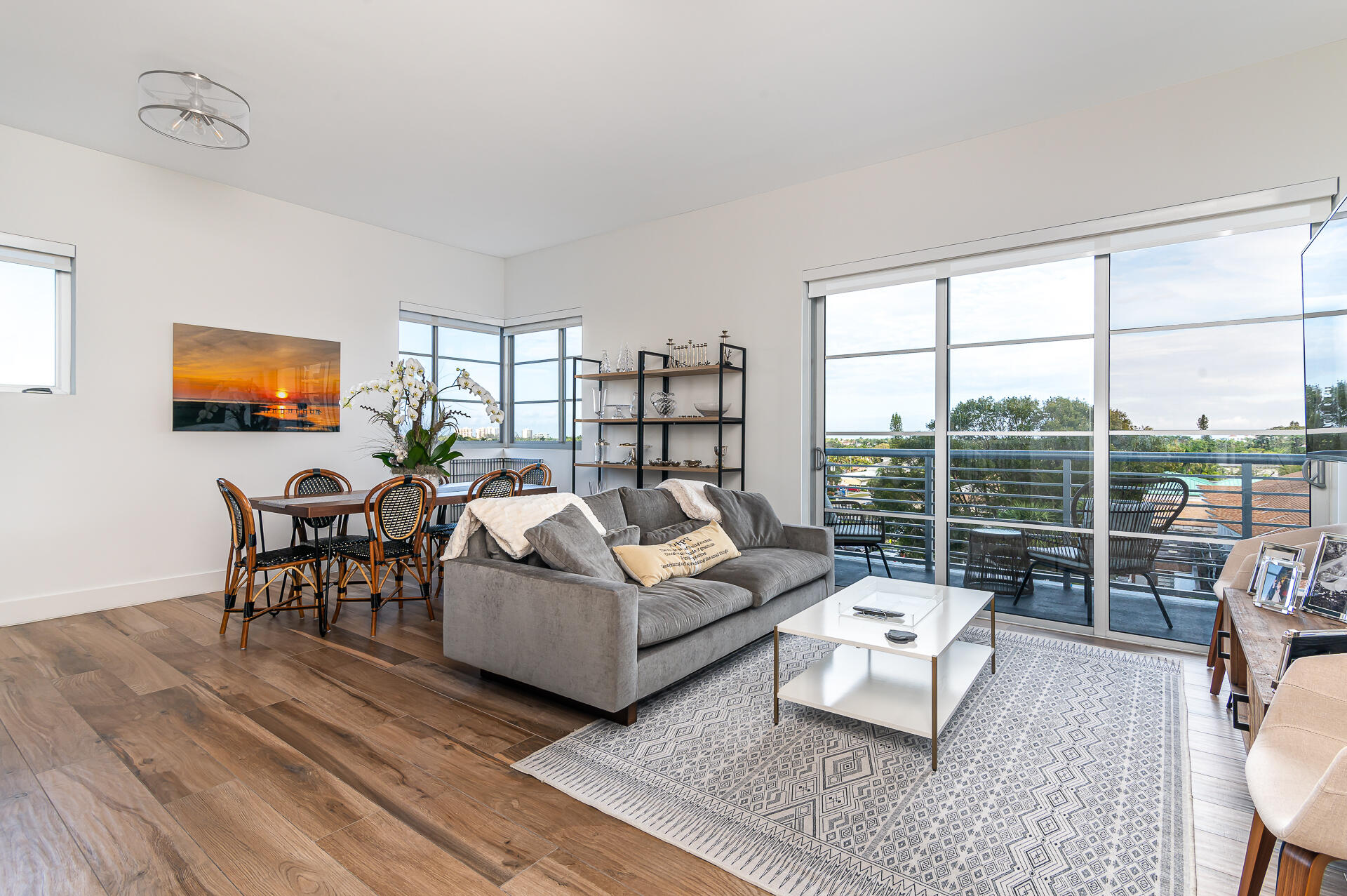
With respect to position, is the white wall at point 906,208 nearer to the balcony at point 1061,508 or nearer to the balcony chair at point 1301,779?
the balcony at point 1061,508

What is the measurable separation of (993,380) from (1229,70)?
194 centimetres

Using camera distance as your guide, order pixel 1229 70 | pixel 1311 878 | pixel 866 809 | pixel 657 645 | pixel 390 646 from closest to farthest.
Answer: pixel 1311 878 → pixel 866 809 → pixel 657 645 → pixel 1229 70 → pixel 390 646

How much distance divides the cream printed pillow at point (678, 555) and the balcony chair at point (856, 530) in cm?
110

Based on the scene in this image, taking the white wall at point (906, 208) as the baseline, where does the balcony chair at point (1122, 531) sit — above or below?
below

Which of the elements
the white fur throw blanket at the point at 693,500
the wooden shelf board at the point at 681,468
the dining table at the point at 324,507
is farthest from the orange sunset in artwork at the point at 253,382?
the white fur throw blanket at the point at 693,500

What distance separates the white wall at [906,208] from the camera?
10.6ft

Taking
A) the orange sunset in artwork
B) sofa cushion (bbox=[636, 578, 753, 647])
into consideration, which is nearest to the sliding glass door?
sofa cushion (bbox=[636, 578, 753, 647])

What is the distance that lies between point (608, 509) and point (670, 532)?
18.1 inches

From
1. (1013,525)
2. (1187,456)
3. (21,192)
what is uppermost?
(21,192)

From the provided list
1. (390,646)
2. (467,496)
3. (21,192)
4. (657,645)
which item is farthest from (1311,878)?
(21,192)

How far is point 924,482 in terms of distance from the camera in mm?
4375

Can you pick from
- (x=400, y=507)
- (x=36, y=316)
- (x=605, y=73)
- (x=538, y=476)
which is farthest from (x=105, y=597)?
(x=605, y=73)

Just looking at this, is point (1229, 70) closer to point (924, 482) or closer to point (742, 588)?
point (924, 482)

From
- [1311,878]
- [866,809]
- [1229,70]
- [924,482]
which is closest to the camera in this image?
[1311,878]
